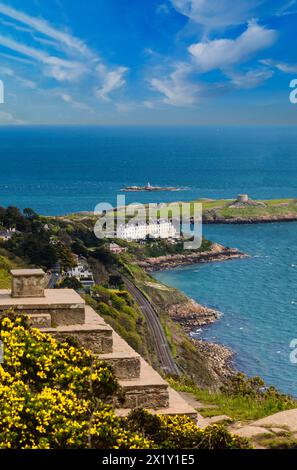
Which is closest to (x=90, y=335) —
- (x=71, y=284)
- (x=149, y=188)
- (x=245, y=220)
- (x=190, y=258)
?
(x=71, y=284)

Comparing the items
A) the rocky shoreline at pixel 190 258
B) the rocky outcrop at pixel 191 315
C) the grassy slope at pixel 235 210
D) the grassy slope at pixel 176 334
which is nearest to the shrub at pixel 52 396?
the grassy slope at pixel 176 334

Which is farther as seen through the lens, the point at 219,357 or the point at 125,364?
the point at 219,357

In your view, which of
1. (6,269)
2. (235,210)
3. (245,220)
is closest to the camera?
(6,269)

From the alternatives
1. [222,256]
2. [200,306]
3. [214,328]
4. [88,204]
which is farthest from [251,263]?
[88,204]

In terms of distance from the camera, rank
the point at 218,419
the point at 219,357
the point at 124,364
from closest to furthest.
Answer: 1. the point at 124,364
2. the point at 218,419
3. the point at 219,357

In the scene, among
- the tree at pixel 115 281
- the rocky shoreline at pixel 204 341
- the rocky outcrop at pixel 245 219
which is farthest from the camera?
the rocky outcrop at pixel 245 219

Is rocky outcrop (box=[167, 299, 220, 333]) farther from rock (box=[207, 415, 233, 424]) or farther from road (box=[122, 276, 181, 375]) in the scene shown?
rock (box=[207, 415, 233, 424])

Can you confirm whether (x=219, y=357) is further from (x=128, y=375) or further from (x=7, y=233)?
(x=128, y=375)

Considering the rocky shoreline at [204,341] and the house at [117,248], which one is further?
the house at [117,248]

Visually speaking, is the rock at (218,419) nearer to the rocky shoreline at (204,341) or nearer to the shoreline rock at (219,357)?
the rocky shoreline at (204,341)

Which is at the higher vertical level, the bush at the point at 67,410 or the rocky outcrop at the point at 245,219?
the bush at the point at 67,410
